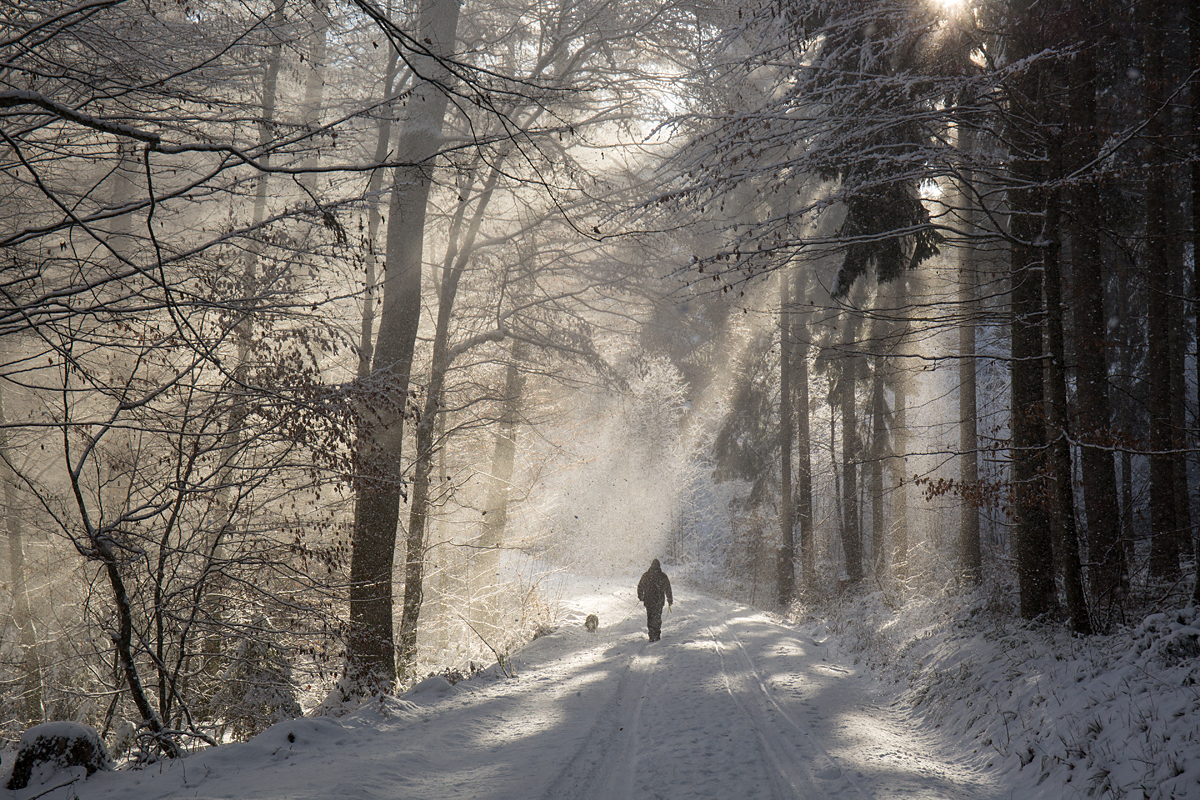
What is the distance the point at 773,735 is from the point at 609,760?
5.65 ft

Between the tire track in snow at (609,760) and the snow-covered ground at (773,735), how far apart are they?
2 centimetres

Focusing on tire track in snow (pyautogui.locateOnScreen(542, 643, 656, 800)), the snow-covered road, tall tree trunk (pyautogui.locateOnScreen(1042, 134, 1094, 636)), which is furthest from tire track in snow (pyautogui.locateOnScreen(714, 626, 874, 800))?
tall tree trunk (pyautogui.locateOnScreen(1042, 134, 1094, 636))

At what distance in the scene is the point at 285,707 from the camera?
7555mm

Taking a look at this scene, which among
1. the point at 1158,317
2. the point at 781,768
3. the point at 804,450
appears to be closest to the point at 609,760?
the point at 781,768

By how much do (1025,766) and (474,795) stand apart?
179 inches

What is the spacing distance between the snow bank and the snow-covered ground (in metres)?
0.02

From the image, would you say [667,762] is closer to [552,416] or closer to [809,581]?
[552,416]

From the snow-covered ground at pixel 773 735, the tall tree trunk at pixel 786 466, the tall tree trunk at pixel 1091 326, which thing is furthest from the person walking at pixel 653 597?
the tall tree trunk at pixel 786 466

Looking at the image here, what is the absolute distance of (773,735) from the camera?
602 cm

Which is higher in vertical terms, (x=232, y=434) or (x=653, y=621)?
(x=232, y=434)

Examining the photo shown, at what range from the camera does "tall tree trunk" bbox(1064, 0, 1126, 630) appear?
260 inches

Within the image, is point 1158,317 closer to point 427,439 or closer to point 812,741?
point 812,741

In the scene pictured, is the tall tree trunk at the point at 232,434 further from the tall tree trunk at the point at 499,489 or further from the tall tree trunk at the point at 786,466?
the tall tree trunk at the point at 786,466

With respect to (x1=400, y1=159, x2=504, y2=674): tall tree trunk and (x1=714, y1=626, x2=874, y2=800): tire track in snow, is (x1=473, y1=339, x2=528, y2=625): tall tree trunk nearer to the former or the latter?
(x1=400, y1=159, x2=504, y2=674): tall tree trunk
